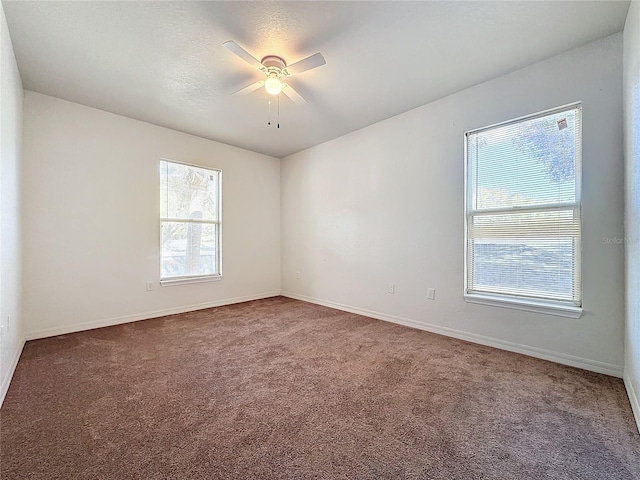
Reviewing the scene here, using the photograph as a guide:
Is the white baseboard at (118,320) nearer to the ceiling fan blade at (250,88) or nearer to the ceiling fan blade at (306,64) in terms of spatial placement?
the ceiling fan blade at (250,88)

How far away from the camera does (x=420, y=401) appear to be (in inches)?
74.5

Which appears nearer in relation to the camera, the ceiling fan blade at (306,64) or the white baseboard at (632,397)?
the white baseboard at (632,397)

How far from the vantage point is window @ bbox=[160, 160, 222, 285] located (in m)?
4.11

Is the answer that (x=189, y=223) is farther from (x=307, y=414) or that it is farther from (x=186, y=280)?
(x=307, y=414)

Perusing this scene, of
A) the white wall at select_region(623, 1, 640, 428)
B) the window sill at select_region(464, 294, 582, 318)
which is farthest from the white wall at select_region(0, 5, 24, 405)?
the white wall at select_region(623, 1, 640, 428)

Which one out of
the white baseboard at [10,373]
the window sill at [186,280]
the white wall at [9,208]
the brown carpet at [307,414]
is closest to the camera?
the brown carpet at [307,414]

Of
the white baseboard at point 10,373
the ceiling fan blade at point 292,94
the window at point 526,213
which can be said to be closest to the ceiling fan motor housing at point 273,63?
the ceiling fan blade at point 292,94

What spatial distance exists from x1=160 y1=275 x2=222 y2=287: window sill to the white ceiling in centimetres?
230

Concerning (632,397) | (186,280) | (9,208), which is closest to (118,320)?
(186,280)

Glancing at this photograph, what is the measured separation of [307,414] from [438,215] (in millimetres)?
2505

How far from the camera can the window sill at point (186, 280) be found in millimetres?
4046

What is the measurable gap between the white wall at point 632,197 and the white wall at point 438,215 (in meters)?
0.16

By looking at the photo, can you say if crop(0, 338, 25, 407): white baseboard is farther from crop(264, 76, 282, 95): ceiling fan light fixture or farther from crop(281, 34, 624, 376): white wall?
crop(281, 34, 624, 376): white wall

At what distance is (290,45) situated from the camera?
7.58ft
